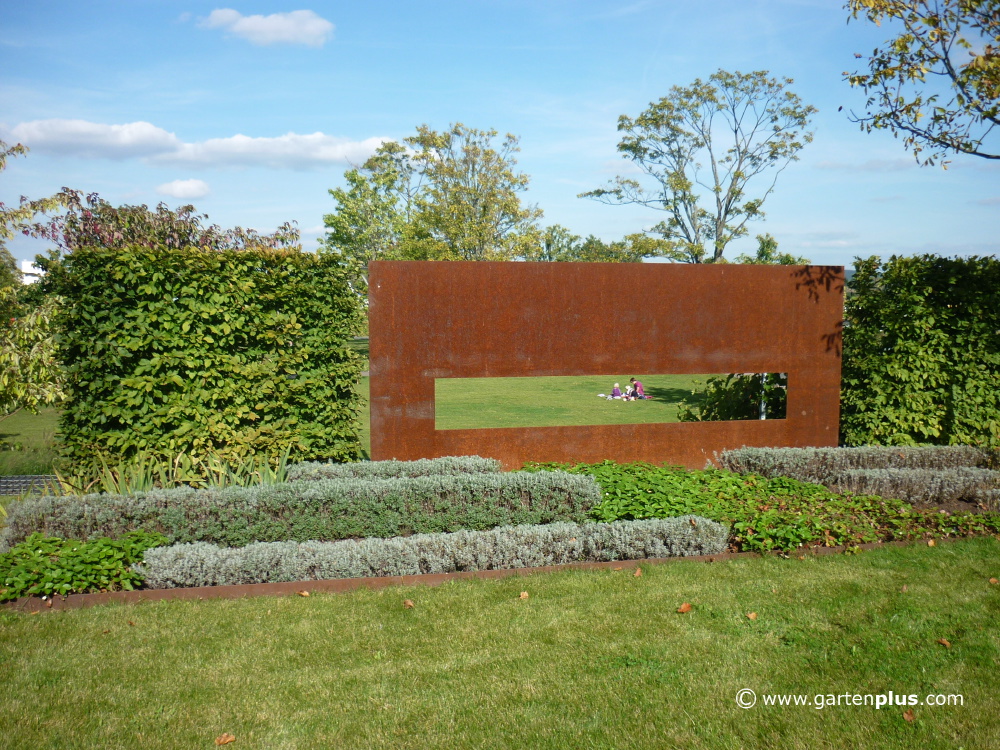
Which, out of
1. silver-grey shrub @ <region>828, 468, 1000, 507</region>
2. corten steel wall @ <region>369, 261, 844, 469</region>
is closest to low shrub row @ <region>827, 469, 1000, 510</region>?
silver-grey shrub @ <region>828, 468, 1000, 507</region>

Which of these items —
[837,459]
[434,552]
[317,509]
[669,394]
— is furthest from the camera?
[669,394]

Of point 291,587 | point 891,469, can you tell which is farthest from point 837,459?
point 291,587

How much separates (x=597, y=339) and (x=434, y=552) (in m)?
4.02

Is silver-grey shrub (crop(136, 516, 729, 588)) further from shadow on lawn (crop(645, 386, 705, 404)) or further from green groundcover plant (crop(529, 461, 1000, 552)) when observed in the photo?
shadow on lawn (crop(645, 386, 705, 404))

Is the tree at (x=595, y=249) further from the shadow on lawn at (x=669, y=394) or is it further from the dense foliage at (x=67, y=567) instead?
the dense foliage at (x=67, y=567)

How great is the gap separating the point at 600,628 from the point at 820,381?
609 cm

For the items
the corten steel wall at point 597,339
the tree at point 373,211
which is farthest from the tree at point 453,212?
the corten steel wall at point 597,339

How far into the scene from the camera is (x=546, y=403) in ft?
54.8

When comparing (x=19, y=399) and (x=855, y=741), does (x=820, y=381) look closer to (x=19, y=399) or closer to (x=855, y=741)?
(x=855, y=741)

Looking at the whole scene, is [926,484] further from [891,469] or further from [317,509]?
[317,509]

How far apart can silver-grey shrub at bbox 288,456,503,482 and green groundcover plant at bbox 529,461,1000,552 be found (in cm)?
118

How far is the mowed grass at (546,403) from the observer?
1438 centimetres

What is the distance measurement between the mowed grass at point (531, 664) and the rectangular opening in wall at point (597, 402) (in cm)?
474

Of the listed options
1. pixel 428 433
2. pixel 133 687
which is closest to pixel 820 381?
pixel 428 433
